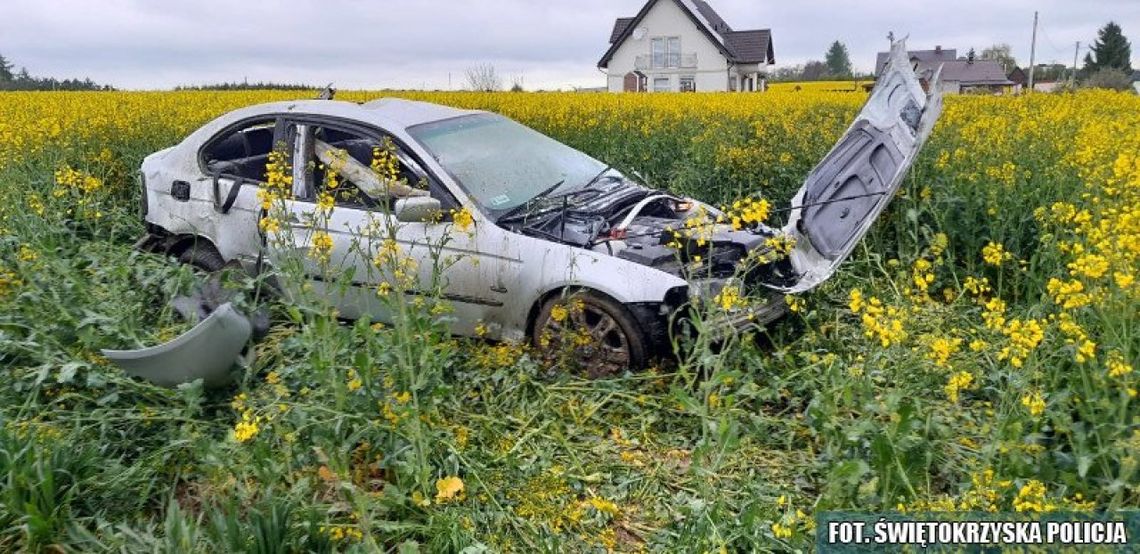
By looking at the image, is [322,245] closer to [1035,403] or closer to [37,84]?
[1035,403]

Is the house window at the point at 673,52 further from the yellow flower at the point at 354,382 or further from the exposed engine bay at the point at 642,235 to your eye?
the yellow flower at the point at 354,382

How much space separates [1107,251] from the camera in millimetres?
3096

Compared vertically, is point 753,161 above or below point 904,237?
above

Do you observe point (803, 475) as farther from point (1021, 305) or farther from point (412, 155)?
point (412, 155)

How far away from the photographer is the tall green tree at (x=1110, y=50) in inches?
2156

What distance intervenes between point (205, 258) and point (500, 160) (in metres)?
2.02

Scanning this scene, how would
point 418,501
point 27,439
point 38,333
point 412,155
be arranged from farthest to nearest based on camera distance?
point 412,155, point 38,333, point 27,439, point 418,501

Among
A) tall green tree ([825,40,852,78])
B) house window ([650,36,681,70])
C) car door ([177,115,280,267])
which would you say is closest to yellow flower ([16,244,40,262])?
car door ([177,115,280,267])

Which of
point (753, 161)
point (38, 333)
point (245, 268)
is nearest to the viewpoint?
point (38, 333)

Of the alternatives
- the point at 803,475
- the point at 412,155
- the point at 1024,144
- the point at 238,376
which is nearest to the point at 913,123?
the point at 1024,144

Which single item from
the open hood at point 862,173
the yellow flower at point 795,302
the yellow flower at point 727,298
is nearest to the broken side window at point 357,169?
the yellow flower at point 727,298

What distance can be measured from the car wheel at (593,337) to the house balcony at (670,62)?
4371cm

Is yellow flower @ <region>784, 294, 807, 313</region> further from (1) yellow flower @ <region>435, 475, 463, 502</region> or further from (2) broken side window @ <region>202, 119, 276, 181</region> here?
(2) broken side window @ <region>202, 119, 276, 181</region>

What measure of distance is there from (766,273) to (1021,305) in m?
1.61
